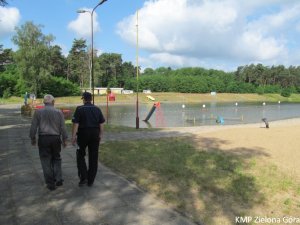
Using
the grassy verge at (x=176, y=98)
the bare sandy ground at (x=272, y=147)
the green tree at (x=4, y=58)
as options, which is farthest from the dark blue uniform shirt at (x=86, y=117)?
the green tree at (x=4, y=58)

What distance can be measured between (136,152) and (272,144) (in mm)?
5589

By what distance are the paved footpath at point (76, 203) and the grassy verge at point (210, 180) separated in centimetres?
40

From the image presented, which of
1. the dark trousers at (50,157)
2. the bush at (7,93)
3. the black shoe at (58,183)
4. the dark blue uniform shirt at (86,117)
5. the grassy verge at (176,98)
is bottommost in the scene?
the grassy verge at (176,98)

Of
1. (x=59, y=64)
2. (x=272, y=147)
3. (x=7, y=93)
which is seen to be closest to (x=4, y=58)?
(x=59, y=64)

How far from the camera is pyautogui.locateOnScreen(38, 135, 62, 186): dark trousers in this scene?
6886 mm

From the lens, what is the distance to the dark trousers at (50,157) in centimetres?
689

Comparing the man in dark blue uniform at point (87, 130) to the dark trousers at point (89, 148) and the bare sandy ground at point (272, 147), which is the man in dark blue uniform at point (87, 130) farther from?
the bare sandy ground at point (272, 147)

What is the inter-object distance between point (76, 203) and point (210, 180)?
10.3ft

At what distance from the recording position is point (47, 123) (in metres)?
6.91

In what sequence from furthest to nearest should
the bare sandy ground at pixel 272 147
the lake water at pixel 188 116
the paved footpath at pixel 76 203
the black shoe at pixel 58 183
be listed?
the lake water at pixel 188 116, the bare sandy ground at pixel 272 147, the black shoe at pixel 58 183, the paved footpath at pixel 76 203

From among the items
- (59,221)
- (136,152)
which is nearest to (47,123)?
(59,221)

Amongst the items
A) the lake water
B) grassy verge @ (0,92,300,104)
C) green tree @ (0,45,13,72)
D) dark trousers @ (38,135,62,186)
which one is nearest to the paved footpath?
dark trousers @ (38,135,62,186)

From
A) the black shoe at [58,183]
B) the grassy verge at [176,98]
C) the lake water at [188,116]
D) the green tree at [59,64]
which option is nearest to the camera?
the black shoe at [58,183]

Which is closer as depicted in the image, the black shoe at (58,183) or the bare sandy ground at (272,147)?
the black shoe at (58,183)
